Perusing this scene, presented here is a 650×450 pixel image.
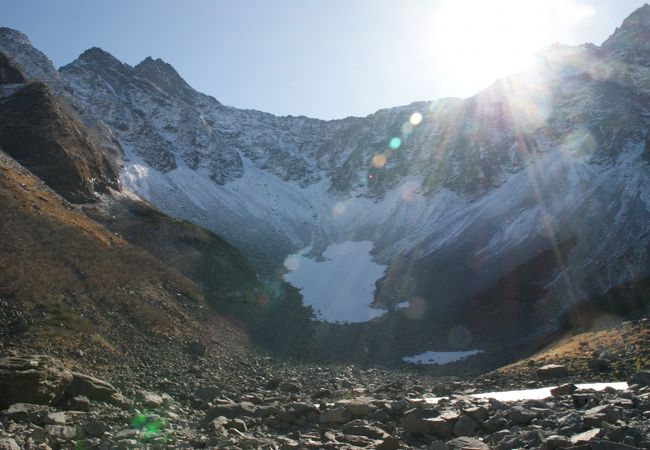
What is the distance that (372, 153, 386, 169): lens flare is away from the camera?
18288 cm

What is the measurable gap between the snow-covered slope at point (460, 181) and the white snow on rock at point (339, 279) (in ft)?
12.2

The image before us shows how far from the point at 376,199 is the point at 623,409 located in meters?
151

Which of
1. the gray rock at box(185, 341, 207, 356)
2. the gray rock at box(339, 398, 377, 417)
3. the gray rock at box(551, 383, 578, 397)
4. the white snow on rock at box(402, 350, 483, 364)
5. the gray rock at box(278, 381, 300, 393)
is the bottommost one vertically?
the gray rock at box(339, 398, 377, 417)

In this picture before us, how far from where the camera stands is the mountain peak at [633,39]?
14762 centimetres

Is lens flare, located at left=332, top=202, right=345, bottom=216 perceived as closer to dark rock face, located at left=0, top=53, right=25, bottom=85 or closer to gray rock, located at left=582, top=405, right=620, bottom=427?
dark rock face, located at left=0, top=53, right=25, bottom=85

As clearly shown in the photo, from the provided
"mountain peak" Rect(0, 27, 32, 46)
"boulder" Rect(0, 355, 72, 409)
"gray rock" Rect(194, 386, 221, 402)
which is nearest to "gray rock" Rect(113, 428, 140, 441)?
"boulder" Rect(0, 355, 72, 409)

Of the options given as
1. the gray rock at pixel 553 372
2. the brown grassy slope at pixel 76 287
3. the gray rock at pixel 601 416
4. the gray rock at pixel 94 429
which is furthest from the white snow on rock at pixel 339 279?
the gray rock at pixel 601 416

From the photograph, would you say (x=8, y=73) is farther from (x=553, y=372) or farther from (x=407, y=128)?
(x=407, y=128)

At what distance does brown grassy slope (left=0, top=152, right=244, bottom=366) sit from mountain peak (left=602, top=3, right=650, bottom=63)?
144 meters

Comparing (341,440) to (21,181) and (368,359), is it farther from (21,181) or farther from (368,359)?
(21,181)

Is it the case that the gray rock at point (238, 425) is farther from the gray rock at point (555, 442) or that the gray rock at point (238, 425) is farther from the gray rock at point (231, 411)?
the gray rock at point (555, 442)

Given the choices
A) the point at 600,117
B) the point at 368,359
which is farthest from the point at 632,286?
the point at 600,117

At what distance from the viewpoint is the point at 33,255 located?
42688 millimetres

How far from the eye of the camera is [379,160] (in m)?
A: 188
